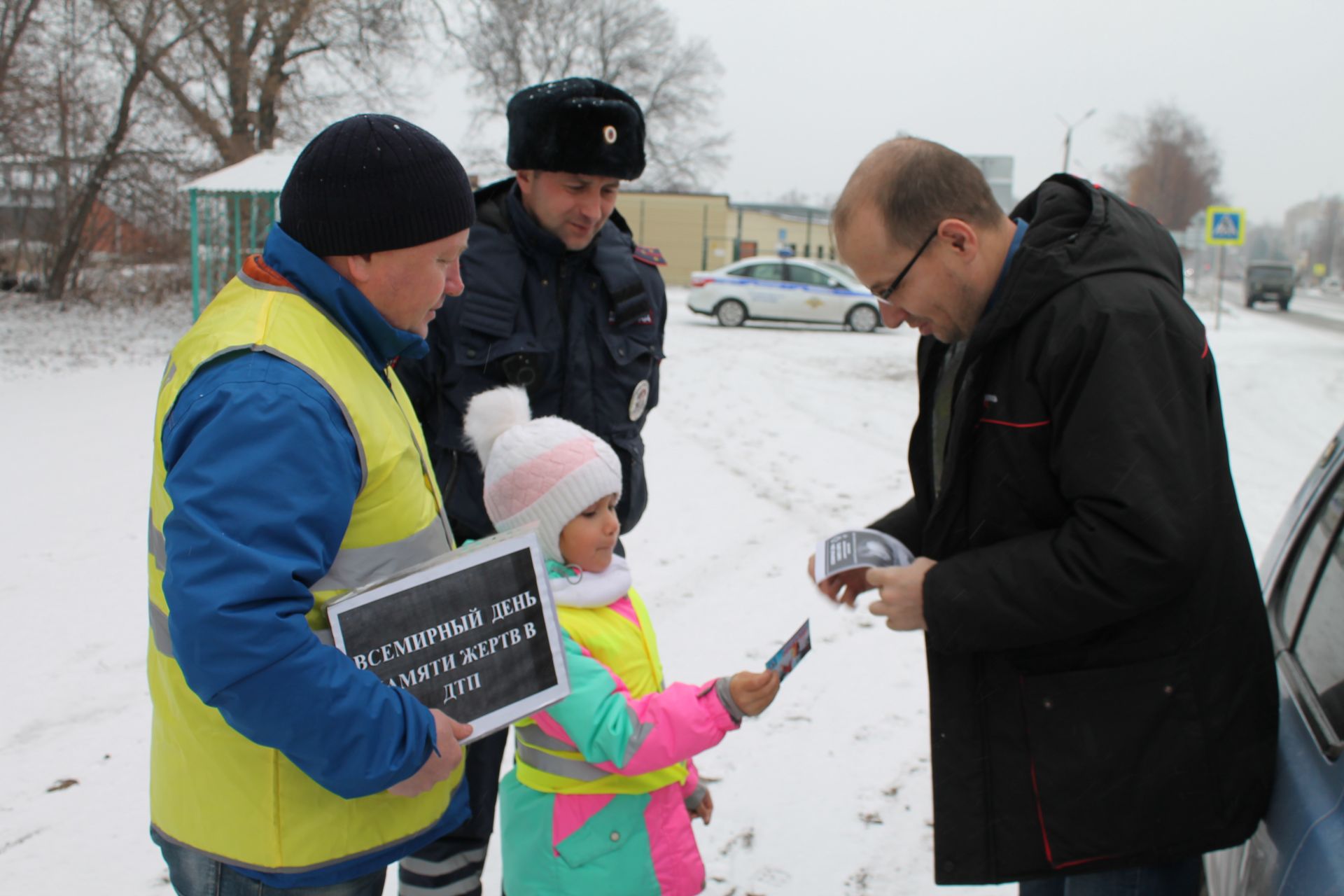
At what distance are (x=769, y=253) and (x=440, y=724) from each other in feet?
149

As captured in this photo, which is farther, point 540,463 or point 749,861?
point 749,861

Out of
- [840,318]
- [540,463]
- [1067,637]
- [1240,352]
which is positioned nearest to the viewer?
[1067,637]

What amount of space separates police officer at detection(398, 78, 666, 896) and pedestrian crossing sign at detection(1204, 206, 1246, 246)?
18.8 m

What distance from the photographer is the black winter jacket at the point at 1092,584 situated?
158 cm

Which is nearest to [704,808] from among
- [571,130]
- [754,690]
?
[754,690]

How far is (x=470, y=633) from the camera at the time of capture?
5.20 ft

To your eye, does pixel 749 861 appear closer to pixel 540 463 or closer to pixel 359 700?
pixel 540 463

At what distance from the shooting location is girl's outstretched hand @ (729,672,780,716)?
190 centimetres

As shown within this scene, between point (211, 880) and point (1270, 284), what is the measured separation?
4229 centimetres

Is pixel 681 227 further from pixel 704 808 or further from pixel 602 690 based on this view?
pixel 602 690

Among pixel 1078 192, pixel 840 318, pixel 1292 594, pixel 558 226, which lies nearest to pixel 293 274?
pixel 558 226

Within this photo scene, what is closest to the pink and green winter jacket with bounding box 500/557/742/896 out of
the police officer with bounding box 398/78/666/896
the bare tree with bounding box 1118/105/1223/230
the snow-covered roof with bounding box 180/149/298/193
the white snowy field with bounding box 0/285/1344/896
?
the police officer with bounding box 398/78/666/896

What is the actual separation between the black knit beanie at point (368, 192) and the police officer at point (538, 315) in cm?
93

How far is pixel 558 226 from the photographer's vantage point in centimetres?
257
